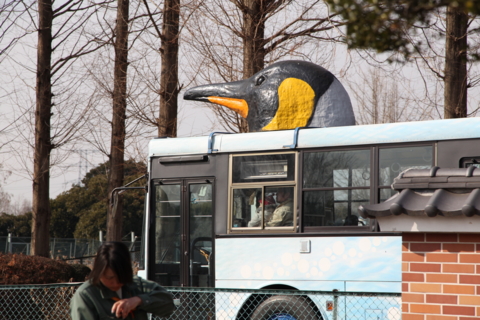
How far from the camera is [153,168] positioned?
9938mm

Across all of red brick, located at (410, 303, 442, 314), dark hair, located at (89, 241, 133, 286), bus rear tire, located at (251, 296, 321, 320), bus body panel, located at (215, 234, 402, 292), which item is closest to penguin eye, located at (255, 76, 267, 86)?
bus body panel, located at (215, 234, 402, 292)

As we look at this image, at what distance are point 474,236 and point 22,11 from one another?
13842 millimetres

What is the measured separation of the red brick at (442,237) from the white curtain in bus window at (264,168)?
4.32 metres

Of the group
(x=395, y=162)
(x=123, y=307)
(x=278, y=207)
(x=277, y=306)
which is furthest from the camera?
(x=278, y=207)

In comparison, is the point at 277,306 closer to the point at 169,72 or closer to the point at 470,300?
the point at 470,300

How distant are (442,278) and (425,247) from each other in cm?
23

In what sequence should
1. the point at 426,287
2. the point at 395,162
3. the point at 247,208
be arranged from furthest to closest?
1. the point at 247,208
2. the point at 395,162
3. the point at 426,287

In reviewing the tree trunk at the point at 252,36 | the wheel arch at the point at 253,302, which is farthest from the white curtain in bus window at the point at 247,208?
the tree trunk at the point at 252,36

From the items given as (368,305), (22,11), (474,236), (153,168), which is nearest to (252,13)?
(153,168)

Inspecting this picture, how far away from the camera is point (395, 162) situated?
8211 mm

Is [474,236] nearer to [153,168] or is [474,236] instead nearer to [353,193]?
[353,193]

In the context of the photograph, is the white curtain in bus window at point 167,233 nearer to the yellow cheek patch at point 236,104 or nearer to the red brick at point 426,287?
the yellow cheek patch at point 236,104

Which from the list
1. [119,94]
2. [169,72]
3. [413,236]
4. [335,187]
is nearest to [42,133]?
[119,94]

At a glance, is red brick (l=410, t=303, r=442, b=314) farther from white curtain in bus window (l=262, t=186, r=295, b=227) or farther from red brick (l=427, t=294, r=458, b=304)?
white curtain in bus window (l=262, t=186, r=295, b=227)
